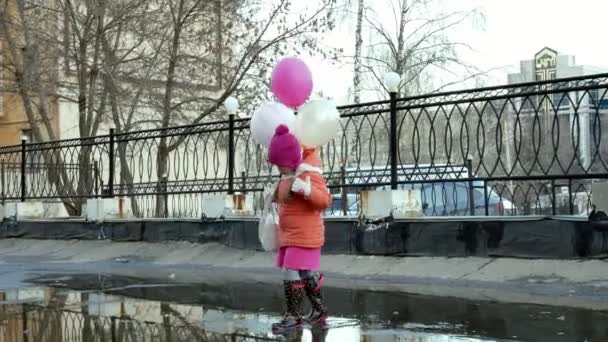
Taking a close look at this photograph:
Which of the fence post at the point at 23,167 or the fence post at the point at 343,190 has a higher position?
the fence post at the point at 23,167

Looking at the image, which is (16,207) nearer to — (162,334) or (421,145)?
(421,145)

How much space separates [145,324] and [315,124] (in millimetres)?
2042

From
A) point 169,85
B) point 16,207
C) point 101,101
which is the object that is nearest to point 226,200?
point 16,207

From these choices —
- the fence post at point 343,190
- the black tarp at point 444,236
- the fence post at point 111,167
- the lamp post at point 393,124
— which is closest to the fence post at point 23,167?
the fence post at point 111,167

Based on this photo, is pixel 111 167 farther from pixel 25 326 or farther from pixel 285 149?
pixel 285 149

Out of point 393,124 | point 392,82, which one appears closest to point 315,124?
point 393,124

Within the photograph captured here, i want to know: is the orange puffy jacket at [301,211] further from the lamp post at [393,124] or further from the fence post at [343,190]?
the fence post at [343,190]

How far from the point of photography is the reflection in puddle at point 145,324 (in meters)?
5.04

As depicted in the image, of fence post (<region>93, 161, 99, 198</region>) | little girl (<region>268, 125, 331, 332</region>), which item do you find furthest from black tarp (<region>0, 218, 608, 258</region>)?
fence post (<region>93, 161, 99, 198</region>)

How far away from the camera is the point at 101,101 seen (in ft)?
64.3

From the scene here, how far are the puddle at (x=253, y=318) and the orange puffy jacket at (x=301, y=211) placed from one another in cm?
66

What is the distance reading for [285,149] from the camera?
5230 mm

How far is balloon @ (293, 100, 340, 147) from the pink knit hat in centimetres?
22

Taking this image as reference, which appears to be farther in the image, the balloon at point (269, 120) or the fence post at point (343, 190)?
the fence post at point (343, 190)
